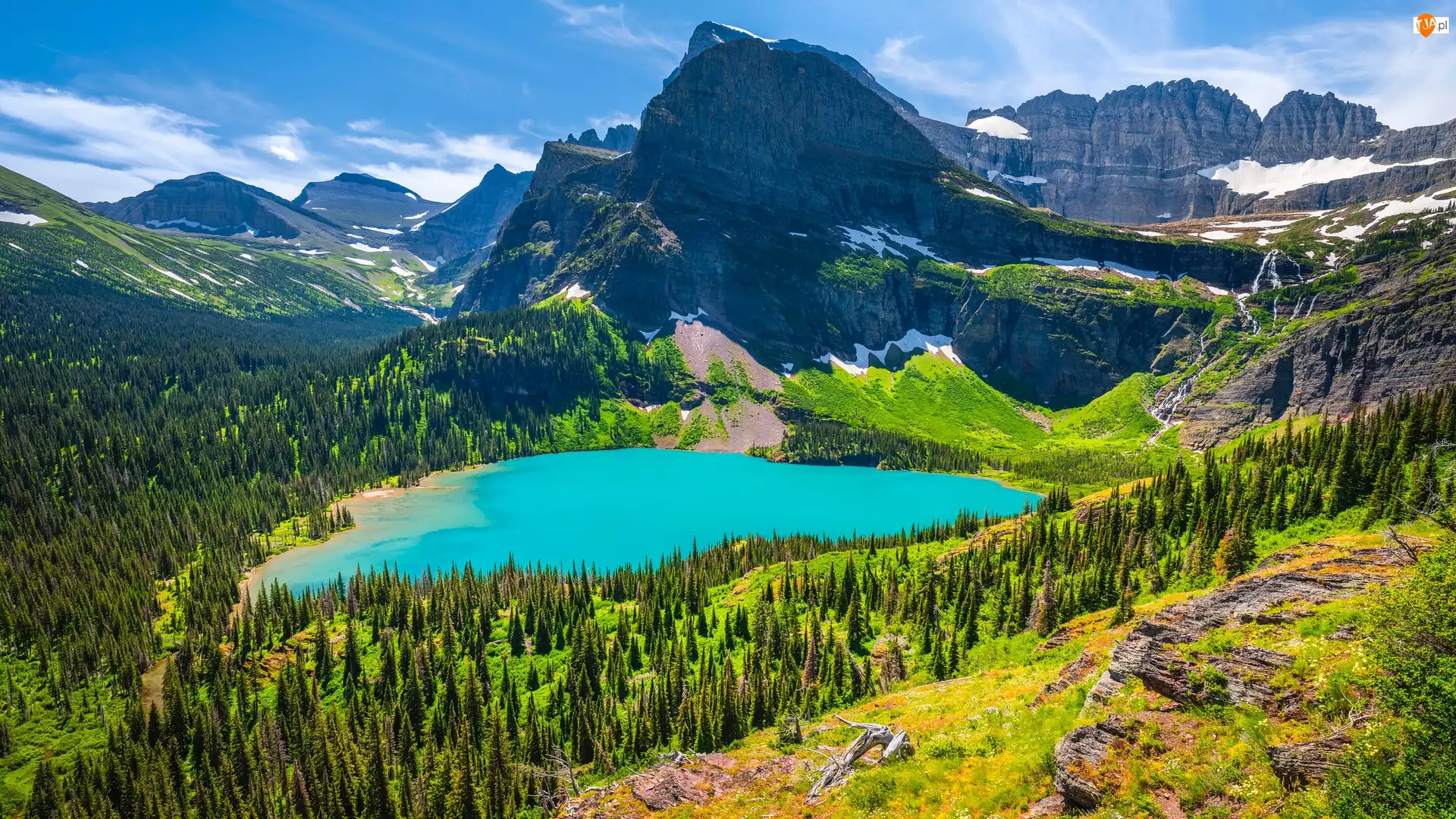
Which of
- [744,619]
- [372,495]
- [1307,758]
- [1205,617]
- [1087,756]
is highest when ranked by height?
[1205,617]

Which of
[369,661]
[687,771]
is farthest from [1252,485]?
[369,661]

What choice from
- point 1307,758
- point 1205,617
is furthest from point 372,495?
point 1307,758

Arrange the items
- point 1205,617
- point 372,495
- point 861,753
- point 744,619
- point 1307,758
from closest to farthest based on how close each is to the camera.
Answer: point 1307,758
point 1205,617
point 861,753
point 744,619
point 372,495

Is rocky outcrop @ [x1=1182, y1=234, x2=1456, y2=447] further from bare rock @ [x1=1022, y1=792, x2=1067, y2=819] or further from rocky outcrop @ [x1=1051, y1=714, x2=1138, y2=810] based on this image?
bare rock @ [x1=1022, y1=792, x2=1067, y2=819]

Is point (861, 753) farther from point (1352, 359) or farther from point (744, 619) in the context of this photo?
point (1352, 359)

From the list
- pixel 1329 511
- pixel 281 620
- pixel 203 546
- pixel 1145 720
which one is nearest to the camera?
pixel 1145 720

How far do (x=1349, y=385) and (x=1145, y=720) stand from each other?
17955 cm

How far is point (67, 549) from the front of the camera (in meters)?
107

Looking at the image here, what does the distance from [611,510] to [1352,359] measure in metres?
169

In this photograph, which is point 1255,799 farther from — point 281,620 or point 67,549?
point 67,549

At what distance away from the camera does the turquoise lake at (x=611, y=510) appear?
113875 mm

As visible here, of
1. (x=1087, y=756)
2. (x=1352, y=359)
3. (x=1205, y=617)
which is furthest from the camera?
(x=1352, y=359)

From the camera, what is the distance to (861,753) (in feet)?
89.5

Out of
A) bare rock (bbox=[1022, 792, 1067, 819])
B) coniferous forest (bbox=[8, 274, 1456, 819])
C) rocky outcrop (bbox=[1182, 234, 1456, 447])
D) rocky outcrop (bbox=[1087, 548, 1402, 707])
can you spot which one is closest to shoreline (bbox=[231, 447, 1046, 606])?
coniferous forest (bbox=[8, 274, 1456, 819])
